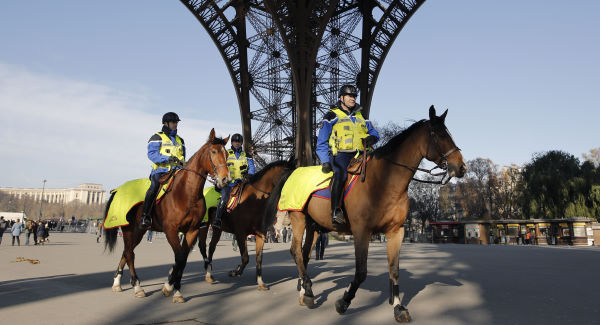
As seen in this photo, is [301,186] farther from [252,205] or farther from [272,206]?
[252,205]

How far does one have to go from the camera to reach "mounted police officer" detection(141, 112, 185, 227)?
689 cm

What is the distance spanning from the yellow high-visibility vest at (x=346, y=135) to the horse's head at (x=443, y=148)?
1.09m

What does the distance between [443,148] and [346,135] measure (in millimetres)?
1404

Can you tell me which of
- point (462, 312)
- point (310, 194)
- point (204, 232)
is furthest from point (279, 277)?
point (462, 312)

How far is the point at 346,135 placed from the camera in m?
5.98

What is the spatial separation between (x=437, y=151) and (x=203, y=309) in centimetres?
351

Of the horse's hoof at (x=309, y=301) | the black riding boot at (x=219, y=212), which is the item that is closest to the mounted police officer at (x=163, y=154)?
the black riding boot at (x=219, y=212)

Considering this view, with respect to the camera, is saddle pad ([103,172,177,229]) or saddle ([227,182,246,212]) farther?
saddle ([227,182,246,212])

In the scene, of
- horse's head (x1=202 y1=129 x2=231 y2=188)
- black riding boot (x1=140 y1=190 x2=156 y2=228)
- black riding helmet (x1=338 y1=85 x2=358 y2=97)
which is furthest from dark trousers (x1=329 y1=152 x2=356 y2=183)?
black riding boot (x1=140 y1=190 x2=156 y2=228)

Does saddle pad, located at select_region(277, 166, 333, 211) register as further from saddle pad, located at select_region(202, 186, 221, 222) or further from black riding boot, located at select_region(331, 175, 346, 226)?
saddle pad, located at select_region(202, 186, 221, 222)

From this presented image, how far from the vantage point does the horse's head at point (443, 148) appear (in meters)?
4.91

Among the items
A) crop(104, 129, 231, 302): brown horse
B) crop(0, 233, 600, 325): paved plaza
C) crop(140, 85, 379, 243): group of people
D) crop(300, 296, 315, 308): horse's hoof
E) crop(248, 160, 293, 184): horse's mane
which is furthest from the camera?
crop(248, 160, 293, 184): horse's mane

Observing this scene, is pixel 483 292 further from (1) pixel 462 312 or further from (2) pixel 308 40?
(2) pixel 308 40

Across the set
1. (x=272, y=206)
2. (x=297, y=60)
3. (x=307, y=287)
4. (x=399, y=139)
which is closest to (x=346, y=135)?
(x=399, y=139)
